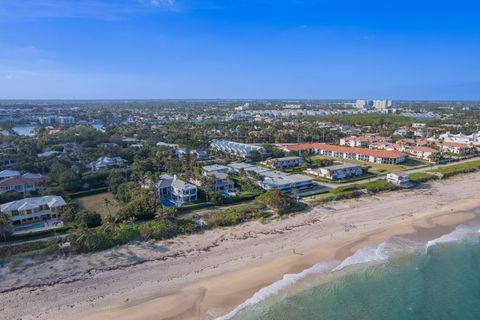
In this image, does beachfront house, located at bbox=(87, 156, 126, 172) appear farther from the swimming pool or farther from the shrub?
the shrub

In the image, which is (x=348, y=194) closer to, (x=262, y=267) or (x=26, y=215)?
(x=262, y=267)

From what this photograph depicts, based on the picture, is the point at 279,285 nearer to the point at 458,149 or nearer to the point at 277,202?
the point at 277,202

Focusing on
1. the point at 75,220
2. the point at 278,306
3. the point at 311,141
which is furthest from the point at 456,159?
the point at 75,220

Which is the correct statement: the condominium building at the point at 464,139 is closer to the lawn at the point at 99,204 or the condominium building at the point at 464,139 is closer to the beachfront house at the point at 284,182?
the beachfront house at the point at 284,182

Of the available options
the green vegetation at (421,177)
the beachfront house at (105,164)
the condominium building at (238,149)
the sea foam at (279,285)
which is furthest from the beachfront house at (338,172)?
the beachfront house at (105,164)

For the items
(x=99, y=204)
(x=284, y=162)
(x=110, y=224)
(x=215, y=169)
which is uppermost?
(x=215, y=169)

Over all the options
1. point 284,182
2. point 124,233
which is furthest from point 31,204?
point 284,182
